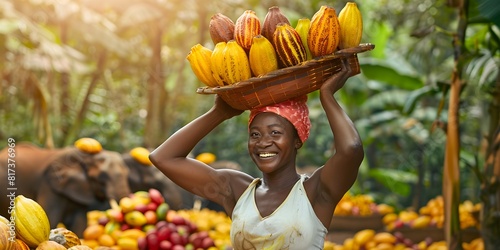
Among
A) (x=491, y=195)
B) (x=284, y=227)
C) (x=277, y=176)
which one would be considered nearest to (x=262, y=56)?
(x=277, y=176)

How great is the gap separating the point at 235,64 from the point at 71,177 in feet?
16.2

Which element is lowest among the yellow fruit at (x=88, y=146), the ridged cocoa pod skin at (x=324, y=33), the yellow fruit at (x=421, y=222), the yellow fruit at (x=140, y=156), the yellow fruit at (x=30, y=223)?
the yellow fruit at (x=421, y=222)

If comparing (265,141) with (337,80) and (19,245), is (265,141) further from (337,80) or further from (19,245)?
(19,245)

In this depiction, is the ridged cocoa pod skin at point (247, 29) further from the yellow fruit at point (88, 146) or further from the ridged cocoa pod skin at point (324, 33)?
the yellow fruit at point (88, 146)

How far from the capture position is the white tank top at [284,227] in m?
2.74

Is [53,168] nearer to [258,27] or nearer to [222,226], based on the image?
[222,226]

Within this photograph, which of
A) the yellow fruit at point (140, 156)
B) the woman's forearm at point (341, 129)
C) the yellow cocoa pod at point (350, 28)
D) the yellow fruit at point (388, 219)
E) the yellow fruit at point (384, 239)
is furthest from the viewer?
the yellow fruit at point (140, 156)

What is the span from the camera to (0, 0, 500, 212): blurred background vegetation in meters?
10.4

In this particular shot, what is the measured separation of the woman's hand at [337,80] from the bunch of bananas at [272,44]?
8cm

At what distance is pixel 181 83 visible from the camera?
1368cm

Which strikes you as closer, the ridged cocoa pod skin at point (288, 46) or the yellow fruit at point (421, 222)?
the ridged cocoa pod skin at point (288, 46)

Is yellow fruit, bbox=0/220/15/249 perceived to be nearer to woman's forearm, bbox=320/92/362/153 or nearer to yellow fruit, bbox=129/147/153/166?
woman's forearm, bbox=320/92/362/153

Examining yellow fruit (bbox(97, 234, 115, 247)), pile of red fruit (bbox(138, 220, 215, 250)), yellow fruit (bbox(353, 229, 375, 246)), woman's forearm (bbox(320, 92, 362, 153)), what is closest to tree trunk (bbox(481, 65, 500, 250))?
yellow fruit (bbox(353, 229, 375, 246))

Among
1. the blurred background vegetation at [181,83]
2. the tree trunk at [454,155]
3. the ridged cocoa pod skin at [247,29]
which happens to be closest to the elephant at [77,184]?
the blurred background vegetation at [181,83]
